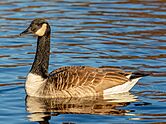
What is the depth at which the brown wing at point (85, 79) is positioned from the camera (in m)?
15.9

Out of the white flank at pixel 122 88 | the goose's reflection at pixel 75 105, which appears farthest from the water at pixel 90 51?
the white flank at pixel 122 88

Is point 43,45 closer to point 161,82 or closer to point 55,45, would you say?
point 161,82

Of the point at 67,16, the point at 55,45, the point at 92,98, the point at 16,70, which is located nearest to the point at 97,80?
the point at 92,98

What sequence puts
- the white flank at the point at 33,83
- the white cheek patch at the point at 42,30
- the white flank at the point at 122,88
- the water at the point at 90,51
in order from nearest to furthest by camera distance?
the water at the point at 90,51 → the white flank at the point at 122,88 → the white flank at the point at 33,83 → the white cheek patch at the point at 42,30

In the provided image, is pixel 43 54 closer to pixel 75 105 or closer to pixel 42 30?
pixel 42 30

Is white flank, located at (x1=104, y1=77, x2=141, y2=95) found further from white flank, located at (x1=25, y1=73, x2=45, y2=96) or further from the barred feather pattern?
white flank, located at (x1=25, y1=73, x2=45, y2=96)


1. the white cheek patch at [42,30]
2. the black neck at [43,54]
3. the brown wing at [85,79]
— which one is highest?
the white cheek patch at [42,30]

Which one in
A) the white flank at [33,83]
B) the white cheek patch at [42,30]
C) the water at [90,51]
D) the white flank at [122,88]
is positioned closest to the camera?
the water at [90,51]

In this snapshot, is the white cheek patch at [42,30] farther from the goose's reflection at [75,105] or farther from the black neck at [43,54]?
the goose's reflection at [75,105]

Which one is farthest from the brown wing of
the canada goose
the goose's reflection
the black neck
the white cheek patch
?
the white cheek patch

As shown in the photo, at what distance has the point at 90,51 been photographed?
20078 millimetres

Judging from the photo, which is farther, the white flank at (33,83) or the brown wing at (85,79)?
the white flank at (33,83)

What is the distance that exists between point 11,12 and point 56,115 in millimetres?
11609

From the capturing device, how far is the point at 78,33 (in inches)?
884
